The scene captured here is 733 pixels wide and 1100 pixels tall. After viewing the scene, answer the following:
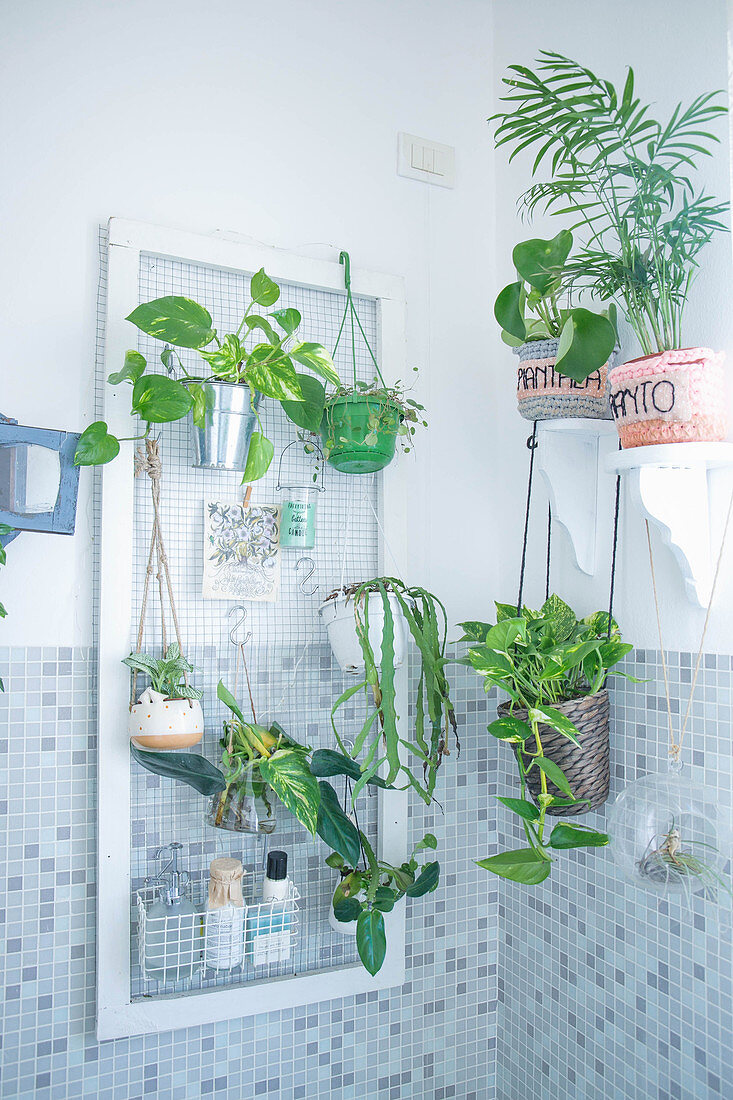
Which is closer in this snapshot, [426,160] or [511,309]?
[511,309]

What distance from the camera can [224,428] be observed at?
1.26m

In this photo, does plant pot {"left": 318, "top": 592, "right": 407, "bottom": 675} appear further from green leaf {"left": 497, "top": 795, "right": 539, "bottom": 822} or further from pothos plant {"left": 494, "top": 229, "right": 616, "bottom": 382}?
pothos plant {"left": 494, "top": 229, "right": 616, "bottom": 382}

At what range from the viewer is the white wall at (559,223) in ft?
3.72

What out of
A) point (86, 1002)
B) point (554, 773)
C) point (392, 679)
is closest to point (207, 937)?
point (86, 1002)

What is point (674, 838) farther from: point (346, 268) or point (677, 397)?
point (346, 268)

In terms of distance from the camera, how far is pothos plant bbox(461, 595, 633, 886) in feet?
3.62

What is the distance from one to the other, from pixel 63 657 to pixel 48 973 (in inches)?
19.5

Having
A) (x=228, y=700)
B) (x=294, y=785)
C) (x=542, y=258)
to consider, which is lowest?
(x=294, y=785)

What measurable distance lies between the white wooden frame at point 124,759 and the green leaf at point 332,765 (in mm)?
178

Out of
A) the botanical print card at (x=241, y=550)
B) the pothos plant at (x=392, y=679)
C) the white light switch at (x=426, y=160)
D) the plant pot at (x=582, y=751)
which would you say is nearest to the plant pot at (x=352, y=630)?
the pothos plant at (x=392, y=679)

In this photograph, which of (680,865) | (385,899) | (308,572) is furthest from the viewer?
(308,572)

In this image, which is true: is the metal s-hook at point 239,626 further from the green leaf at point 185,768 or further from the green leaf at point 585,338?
the green leaf at point 585,338

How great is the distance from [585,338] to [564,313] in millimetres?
182

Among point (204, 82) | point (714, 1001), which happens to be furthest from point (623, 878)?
point (204, 82)
